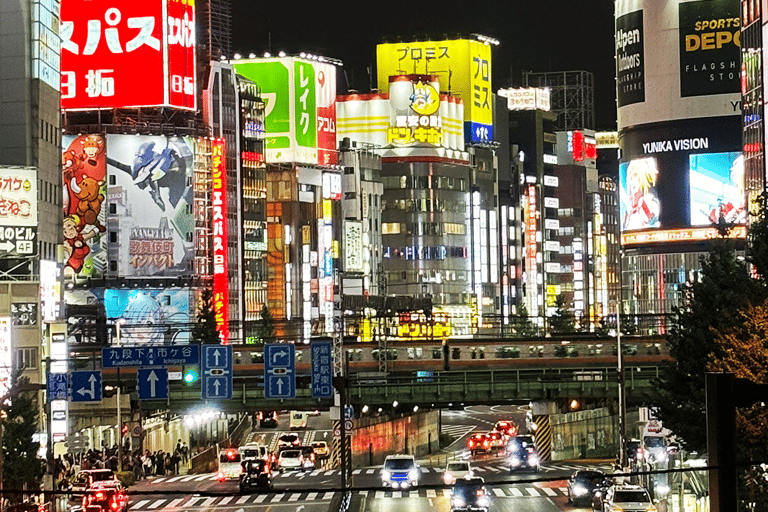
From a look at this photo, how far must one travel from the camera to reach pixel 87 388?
5697 centimetres

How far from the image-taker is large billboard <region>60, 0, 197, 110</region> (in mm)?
112938

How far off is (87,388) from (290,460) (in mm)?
28020

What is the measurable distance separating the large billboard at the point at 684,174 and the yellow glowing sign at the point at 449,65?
72304 mm

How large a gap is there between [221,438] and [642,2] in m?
47.4

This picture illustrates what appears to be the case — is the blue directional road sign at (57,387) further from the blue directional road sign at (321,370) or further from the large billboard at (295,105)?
the large billboard at (295,105)

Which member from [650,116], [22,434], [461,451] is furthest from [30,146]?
[650,116]

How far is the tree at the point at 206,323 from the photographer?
10256cm

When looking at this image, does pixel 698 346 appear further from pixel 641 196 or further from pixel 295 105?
pixel 295 105

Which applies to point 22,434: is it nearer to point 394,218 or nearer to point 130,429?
point 130,429

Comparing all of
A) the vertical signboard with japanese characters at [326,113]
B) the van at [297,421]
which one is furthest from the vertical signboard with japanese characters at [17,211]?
the vertical signboard with japanese characters at [326,113]

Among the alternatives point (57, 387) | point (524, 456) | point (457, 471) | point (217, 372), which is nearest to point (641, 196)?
point (524, 456)

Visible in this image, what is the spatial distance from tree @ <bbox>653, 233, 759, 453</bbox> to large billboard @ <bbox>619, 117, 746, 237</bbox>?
222 ft

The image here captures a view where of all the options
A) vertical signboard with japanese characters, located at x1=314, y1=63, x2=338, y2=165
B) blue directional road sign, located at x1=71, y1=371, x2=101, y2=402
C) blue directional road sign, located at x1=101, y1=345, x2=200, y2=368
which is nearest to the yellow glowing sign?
vertical signboard with japanese characters, located at x1=314, y1=63, x2=338, y2=165

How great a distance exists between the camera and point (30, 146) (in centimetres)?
8169
